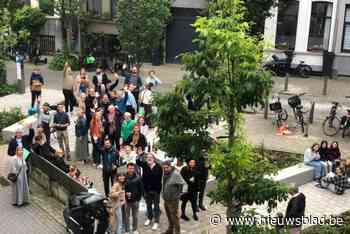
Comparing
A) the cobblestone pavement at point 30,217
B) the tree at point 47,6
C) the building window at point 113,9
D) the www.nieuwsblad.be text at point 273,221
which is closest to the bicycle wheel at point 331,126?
the www.nieuwsblad.be text at point 273,221

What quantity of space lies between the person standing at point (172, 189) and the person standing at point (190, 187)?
0.60 metres

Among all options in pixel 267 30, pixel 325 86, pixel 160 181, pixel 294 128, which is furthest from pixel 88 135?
pixel 267 30

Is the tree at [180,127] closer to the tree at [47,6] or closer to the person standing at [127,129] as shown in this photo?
the person standing at [127,129]

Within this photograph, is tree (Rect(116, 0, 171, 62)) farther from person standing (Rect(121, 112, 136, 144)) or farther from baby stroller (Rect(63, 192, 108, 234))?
baby stroller (Rect(63, 192, 108, 234))

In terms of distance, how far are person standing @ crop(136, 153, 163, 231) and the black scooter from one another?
18130 mm

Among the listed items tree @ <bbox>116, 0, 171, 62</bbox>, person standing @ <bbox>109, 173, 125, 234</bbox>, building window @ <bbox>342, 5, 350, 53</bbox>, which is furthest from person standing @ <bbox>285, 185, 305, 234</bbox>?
building window @ <bbox>342, 5, 350, 53</bbox>

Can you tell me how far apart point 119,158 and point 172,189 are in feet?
10.1

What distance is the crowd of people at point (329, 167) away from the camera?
50.5 ft

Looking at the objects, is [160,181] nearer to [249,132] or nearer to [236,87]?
[236,87]

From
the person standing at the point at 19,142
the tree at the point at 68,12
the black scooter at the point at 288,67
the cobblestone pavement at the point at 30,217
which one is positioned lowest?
the cobblestone pavement at the point at 30,217

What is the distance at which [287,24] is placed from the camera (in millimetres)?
31297

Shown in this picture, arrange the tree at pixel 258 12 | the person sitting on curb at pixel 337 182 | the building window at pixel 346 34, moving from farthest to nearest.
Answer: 1. the building window at pixel 346 34
2. the tree at pixel 258 12
3. the person sitting on curb at pixel 337 182

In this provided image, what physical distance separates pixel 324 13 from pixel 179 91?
23108mm

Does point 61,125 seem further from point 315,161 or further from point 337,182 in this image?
point 337,182
